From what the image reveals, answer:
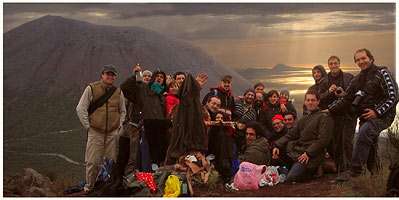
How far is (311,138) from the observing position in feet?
24.4

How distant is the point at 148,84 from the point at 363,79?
3.05 metres

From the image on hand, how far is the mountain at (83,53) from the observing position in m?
10.4

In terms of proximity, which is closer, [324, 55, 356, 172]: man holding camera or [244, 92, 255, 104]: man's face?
[324, 55, 356, 172]: man holding camera

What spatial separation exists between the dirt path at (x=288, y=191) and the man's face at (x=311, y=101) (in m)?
1.08

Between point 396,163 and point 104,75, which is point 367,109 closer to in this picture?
point 396,163

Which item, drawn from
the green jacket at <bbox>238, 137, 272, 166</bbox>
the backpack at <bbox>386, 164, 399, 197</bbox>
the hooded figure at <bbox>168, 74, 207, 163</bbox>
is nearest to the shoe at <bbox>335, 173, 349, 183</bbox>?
the backpack at <bbox>386, 164, 399, 197</bbox>

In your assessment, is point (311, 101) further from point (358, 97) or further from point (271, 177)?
point (271, 177)

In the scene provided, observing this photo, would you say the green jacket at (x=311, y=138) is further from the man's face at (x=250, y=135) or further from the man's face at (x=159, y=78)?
the man's face at (x=159, y=78)

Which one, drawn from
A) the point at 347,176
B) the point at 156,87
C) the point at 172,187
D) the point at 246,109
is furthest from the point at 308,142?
the point at 156,87

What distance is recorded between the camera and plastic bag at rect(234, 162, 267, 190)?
23.6 feet

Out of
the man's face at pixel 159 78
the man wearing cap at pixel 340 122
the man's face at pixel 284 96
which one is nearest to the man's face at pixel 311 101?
the man wearing cap at pixel 340 122

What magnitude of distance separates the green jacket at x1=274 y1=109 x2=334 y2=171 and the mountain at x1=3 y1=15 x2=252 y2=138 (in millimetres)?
3512

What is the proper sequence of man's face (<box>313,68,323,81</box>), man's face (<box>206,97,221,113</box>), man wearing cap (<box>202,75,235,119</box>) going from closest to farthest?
man's face (<box>206,97,221,113</box>) < man wearing cap (<box>202,75,235,119</box>) < man's face (<box>313,68,323,81</box>)

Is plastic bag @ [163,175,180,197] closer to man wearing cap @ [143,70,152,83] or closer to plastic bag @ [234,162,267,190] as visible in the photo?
plastic bag @ [234,162,267,190]
